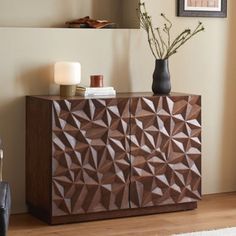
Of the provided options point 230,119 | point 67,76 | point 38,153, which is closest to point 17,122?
point 38,153

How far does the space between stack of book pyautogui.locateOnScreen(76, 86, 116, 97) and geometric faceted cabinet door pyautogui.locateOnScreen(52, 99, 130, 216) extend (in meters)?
0.17

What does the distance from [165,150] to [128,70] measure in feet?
2.32

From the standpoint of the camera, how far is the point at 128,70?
5258mm

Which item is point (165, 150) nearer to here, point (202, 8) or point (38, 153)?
point (38, 153)

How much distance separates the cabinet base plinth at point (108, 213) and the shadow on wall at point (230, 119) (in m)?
0.66

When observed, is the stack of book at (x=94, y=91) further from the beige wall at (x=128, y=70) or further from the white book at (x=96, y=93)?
the beige wall at (x=128, y=70)

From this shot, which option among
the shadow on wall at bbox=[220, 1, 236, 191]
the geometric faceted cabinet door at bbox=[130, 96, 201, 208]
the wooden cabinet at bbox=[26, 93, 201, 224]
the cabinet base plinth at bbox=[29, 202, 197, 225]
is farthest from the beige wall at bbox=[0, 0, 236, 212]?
the geometric faceted cabinet door at bbox=[130, 96, 201, 208]

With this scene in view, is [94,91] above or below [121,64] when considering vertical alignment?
below

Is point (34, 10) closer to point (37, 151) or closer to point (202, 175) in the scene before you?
point (37, 151)

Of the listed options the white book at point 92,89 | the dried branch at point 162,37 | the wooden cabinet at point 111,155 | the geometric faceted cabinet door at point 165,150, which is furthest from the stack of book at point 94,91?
the dried branch at point 162,37

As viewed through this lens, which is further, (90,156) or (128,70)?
(128,70)

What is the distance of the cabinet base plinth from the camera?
15.5 feet

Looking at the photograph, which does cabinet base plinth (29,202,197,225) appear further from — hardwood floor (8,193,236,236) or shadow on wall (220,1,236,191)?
shadow on wall (220,1,236,191)

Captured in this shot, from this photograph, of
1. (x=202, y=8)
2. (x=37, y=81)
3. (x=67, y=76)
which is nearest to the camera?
(x=67, y=76)
